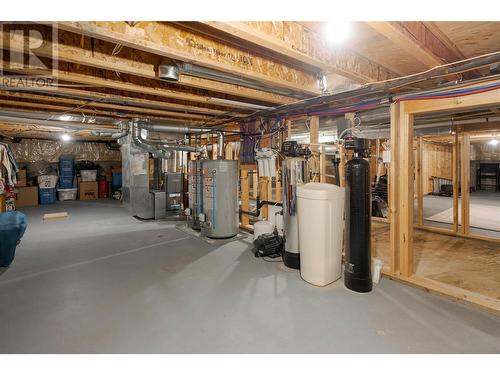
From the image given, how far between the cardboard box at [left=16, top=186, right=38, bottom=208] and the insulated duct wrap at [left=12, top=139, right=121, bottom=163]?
1079 millimetres

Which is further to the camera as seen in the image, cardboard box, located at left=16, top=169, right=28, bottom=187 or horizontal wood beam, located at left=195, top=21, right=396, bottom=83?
cardboard box, located at left=16, top=169, right=28, bottom=187

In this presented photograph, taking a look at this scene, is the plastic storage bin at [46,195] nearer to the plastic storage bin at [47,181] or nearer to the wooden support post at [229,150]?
the plastic storage bin at [47,181]

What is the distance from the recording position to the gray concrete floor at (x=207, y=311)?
70.6 inches

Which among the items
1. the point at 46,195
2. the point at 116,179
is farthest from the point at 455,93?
the point at 46,195

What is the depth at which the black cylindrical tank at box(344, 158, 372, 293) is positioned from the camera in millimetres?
2508

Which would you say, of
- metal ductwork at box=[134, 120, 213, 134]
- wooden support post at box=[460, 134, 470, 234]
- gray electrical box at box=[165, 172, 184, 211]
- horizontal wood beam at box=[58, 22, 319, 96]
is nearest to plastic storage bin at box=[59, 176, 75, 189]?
gray electrical box at box=[165, 172, 184, 211]

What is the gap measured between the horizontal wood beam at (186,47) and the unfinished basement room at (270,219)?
0.01 meters

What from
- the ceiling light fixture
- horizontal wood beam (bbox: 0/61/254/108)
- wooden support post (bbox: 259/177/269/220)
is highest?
the ceiling light fixture

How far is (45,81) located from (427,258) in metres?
4.68

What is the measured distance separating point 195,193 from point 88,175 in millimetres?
6104

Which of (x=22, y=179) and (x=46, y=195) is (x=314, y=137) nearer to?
(x=46, y=195)

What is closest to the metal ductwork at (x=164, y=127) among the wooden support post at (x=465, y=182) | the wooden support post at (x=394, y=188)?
the wooden support post at (x=394, y=188)

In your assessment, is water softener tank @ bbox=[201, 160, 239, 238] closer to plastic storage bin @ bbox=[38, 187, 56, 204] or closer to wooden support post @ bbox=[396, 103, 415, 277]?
wooden support post @ bbox=[396, 103, 415, 277]
